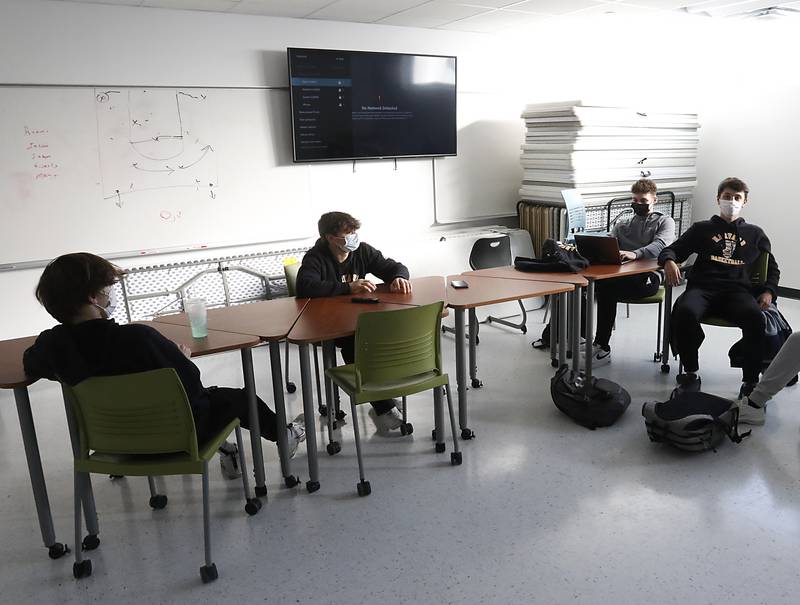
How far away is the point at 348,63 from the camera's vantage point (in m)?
5.27

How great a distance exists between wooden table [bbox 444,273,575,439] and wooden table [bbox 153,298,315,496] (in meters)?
0.82

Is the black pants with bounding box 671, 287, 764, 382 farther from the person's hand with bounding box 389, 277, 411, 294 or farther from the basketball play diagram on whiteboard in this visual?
the basketball play diagram on whiteboard

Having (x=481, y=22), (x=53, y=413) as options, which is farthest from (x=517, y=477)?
(x=481, y=22)

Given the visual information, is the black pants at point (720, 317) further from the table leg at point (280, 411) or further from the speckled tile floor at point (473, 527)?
the table leg at point (280, 411)

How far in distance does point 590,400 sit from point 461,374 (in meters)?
0.71

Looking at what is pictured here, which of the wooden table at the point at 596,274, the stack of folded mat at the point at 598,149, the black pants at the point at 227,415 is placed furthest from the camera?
the stack of folded mat at the point at 598,149

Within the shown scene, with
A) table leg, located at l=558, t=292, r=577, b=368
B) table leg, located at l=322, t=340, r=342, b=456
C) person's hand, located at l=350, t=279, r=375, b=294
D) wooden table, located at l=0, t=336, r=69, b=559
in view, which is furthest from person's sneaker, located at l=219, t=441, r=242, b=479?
table leg, located at l=558, t=292, r=577, b=368

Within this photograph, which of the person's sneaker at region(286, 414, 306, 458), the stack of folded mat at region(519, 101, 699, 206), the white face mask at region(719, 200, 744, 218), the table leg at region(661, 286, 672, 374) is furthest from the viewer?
the stack of folded mat at region(519, 101, 699, 206)

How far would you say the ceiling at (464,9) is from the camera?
4.62 m

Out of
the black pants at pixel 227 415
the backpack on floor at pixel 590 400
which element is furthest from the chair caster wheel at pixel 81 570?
the backpack on floor at pixel 590 400

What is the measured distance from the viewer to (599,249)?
415 centimetres

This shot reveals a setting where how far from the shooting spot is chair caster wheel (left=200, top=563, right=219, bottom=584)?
91.0 inches

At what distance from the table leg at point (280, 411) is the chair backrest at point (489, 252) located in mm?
2707

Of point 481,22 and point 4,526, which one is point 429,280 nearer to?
point 4,526
